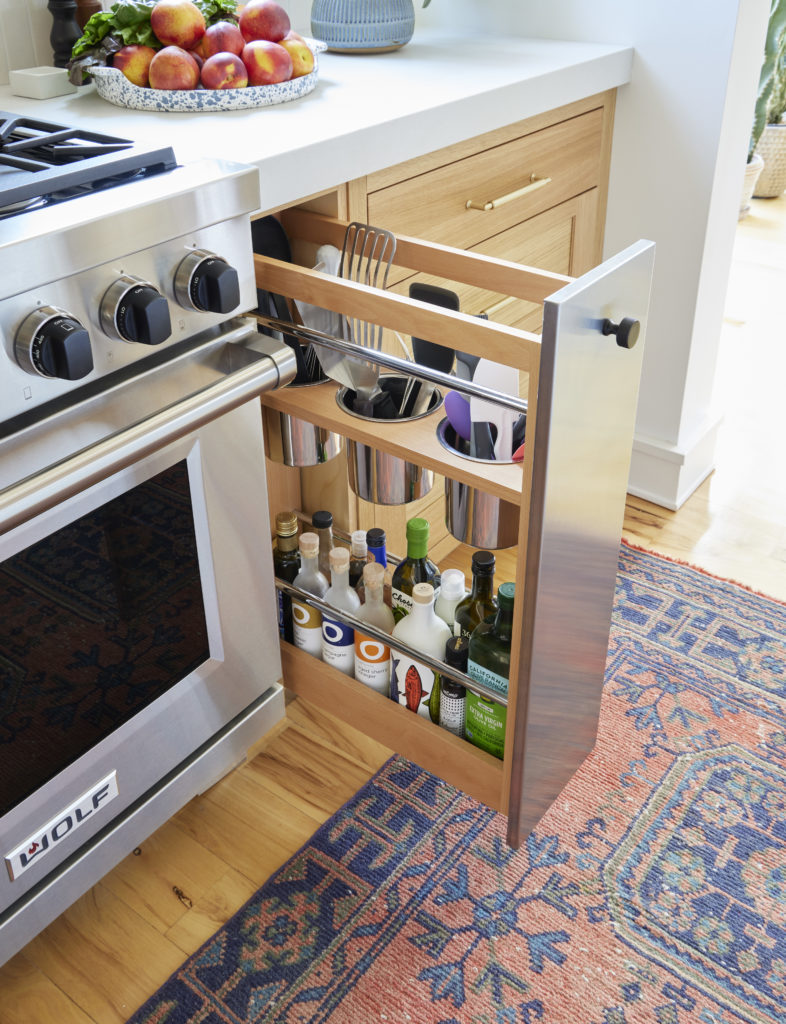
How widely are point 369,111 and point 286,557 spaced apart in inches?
25.0

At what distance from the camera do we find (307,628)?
1.35 meters

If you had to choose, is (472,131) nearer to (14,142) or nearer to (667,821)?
(14,142)

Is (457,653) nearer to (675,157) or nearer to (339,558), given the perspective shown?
(339,558)

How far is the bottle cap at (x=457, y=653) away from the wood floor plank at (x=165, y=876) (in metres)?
0.44

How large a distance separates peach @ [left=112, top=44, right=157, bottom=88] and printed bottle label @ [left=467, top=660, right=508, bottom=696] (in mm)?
903

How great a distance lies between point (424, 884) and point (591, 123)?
1.35m

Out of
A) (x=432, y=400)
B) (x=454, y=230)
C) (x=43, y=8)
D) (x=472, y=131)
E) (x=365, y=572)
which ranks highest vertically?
(x=43, y=8)

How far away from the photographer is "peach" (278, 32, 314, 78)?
1327 mm

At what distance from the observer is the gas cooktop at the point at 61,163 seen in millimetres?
837

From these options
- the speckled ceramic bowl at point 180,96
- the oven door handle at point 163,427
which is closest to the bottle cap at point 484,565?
the oven door handle at point 163,427

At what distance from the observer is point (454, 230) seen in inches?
58.4

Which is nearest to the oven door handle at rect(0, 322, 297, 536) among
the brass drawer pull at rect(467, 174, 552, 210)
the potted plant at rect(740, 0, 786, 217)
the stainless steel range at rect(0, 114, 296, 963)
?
the stainless steel range at rect(0, 114, 296, 963)

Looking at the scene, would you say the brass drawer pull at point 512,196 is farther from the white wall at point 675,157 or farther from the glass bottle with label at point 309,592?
the glass bottle with label at point 309,592

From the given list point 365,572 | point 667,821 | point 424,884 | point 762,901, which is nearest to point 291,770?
point 424,884
